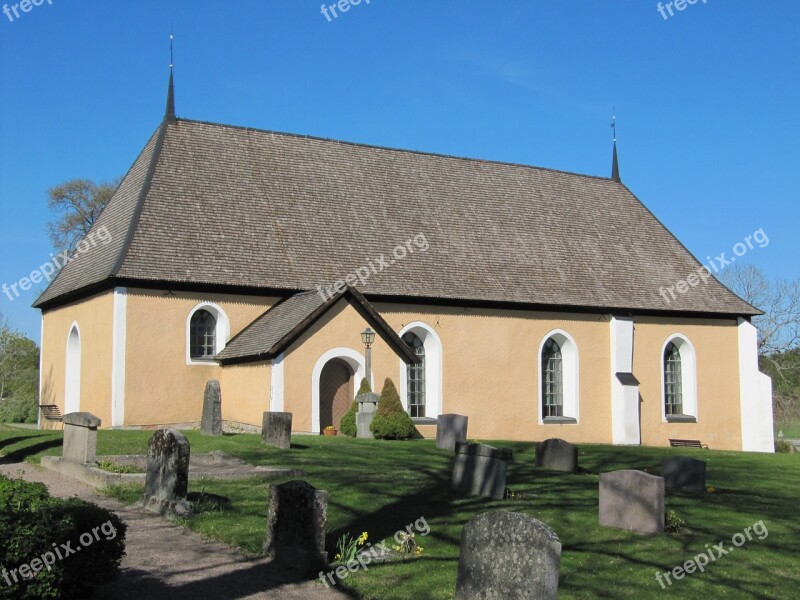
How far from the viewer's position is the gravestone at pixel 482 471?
14.4 metres

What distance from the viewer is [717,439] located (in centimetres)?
3422

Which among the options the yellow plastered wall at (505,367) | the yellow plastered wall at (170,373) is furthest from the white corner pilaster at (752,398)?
the yellow plastered wall at (170,373)

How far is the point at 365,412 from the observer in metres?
24.9

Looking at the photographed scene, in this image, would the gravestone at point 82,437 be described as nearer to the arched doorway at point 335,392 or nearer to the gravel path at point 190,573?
the gravel path at point 190,573

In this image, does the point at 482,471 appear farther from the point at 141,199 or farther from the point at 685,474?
the point at 141,199

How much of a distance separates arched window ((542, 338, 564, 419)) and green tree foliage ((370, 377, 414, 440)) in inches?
322

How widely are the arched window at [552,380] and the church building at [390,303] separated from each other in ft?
0.23

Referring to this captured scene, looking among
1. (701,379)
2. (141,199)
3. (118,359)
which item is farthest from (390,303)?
(701,379)

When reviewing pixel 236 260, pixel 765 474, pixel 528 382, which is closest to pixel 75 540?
pixel 765 474

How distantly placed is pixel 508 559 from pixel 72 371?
24887 mm

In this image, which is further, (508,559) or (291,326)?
(291,326)

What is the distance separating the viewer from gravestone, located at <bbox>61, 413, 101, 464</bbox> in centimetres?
1515

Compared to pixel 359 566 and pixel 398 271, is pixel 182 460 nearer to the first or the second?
pixel 359 566

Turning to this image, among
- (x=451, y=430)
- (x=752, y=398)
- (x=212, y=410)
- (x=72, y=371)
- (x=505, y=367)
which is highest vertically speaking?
(x=505, y=367)
